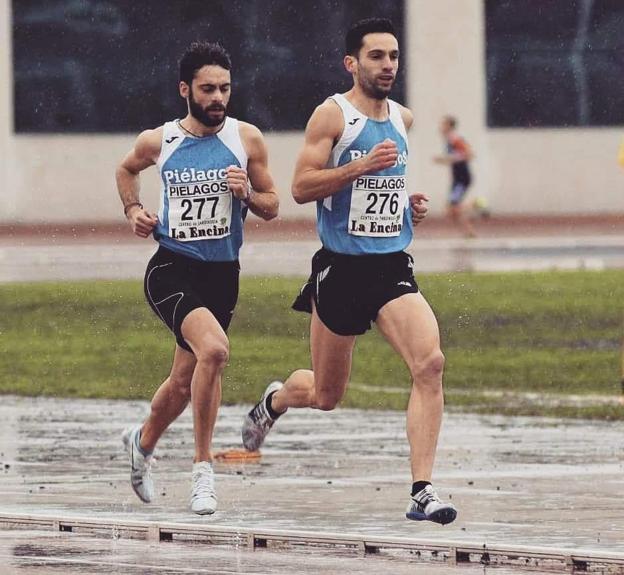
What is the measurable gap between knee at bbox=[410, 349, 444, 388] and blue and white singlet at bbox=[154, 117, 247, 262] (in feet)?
3.98

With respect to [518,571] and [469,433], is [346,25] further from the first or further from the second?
[518,571]

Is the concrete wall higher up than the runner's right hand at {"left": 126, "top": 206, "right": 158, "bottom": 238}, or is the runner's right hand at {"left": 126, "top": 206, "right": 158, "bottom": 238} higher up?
the runner's right hand at {"left": 126, "top": 206, "right": 158, "bottom": 238}

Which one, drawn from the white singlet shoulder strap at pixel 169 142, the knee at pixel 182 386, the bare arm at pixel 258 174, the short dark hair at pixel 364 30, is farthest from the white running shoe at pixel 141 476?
the short dark hair at pixel 364 30

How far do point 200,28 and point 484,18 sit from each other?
5.63 metres

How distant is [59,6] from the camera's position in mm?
44438

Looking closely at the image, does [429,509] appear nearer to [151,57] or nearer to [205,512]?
[205,512]

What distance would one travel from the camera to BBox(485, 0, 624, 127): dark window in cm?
4538

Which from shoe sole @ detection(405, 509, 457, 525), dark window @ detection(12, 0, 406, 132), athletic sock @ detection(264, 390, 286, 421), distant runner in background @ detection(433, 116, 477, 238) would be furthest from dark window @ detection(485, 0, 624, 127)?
shoe sole @ detection(405, 509, 457, 525)

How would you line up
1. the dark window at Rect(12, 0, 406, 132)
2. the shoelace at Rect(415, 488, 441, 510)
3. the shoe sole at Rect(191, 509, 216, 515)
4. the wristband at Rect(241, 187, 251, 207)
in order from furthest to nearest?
the dark window at Rect(12, 0, 406, 132), the wristband at Rect(241, 187, 251, 207), the shoe sole at Rect(191, 509, 216, 515), the shoelace at Rect(415, 488, 441, 510)

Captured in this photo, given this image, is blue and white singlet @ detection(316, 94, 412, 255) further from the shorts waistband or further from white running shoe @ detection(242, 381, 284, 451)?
white running shoe @ detection(242, 381, 284, 451)

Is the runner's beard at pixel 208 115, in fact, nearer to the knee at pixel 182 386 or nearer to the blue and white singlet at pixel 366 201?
the blue and white singlet at pixel 366 201

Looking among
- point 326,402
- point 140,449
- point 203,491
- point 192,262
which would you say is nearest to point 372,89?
point 192,262

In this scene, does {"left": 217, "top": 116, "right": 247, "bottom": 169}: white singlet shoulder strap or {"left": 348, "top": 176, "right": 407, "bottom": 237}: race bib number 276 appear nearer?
{"left": 348, "top": 176, "right": 407, "bottom": 237}: race bib number 276

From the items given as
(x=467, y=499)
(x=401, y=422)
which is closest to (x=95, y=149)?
(x=401, y=422)
